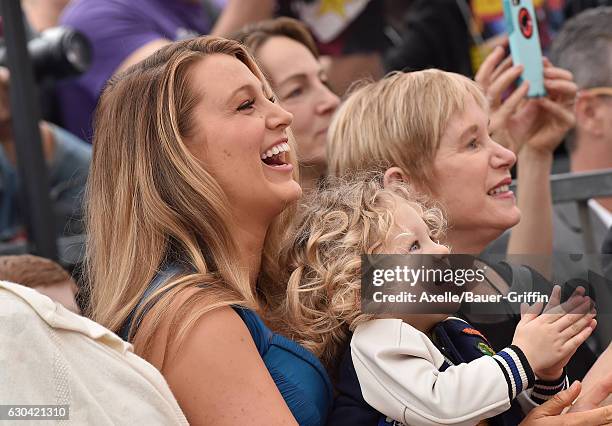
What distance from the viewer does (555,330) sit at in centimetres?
168

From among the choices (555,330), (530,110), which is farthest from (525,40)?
(555,330)

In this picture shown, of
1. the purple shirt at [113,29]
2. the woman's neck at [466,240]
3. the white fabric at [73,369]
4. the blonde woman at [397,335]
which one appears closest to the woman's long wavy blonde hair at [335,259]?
the blonde woman at [397,335]

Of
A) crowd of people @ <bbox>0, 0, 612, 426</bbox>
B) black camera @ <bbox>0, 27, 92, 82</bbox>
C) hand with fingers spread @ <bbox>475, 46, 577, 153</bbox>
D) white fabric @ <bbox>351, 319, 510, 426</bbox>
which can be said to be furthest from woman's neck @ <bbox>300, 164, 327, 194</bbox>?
white fabric @ <bbox>351, 319, 510, 426</bbox>

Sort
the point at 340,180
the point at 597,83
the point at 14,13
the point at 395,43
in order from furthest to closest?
the point at 395,43, the point at 597,83, the point at 14,13, the point at 340,180

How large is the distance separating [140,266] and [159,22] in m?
1.88

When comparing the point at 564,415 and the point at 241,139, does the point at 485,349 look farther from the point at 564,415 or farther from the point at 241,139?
the point at 241,139

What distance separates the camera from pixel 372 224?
1861 mm

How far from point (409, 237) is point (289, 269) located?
306 mm

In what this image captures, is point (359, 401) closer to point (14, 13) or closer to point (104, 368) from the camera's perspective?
point (104, 368)

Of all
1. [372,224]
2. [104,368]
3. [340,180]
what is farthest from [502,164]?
[104,368]

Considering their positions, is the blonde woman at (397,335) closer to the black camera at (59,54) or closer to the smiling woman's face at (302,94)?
→ the smiling woman's face at (302,94)

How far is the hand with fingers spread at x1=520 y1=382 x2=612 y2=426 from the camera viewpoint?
1684 mm

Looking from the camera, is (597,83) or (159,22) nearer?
(597,83)

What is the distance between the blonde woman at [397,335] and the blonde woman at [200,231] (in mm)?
72
